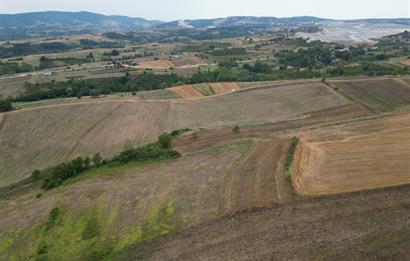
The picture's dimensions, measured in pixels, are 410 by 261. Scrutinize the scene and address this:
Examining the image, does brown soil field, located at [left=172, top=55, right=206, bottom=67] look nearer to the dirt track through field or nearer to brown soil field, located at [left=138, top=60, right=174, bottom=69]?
brown soil field, located at [left=138, top=60, right=174, bottom=69]

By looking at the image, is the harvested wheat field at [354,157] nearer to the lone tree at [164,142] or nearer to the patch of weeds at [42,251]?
the lone tree at [164,142]

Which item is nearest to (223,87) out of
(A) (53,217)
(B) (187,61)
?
(B) (187,61)

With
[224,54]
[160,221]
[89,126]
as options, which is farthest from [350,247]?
[224,54]

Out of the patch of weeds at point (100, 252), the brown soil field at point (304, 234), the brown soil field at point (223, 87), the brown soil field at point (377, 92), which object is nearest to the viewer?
the brown soil field at point (304, 234)

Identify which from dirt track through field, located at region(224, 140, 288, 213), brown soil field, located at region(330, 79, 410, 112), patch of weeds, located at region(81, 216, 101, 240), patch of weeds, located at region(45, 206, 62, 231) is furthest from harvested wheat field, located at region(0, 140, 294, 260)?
brown soil field, located at region(330, 79, 410, 112)

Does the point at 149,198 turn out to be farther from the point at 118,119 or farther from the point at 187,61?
the point at 187,61

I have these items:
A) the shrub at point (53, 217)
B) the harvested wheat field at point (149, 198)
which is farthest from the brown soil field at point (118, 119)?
the shrub at point (53, 217)
